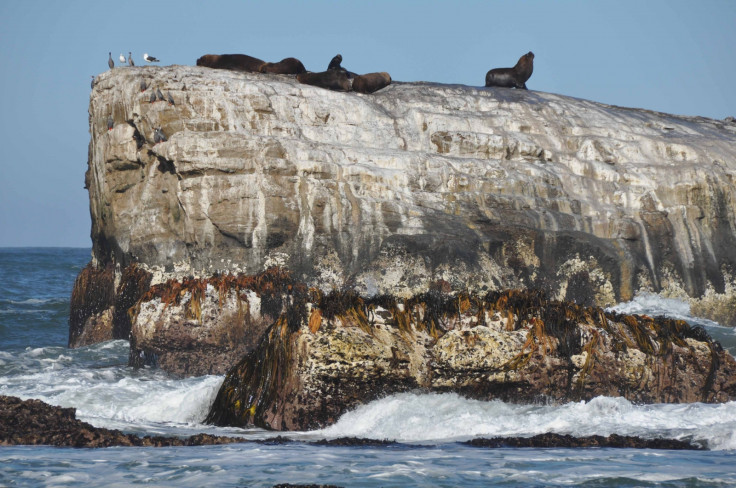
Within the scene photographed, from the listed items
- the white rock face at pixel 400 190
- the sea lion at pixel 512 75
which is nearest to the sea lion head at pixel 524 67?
the sea lion at pixel 512 75

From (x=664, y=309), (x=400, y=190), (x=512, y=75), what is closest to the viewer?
(x=400, y=190)

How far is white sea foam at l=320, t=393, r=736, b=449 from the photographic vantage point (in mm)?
8656

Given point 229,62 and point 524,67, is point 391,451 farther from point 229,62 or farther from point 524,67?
point 524,67

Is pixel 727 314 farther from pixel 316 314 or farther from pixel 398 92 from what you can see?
pixel 316 314

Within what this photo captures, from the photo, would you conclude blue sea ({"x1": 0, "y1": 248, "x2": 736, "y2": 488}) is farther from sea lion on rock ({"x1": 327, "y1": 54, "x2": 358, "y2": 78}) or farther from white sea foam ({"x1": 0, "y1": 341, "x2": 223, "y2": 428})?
sea lion on rock ({"x1": 327, "y1": 54, "x2": 358, "y2": 78})

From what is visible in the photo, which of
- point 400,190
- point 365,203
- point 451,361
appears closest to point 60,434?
point 451,361

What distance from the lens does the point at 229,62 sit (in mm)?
21531

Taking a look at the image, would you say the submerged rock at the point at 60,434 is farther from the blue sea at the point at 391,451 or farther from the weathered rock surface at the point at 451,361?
the weathered rock surface at the point at 451,361

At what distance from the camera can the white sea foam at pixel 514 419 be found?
8656 millimetres


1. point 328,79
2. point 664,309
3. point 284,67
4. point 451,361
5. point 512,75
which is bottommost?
point 451,361

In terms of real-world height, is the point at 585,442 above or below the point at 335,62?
below

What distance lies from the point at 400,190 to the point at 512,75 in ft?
26.5

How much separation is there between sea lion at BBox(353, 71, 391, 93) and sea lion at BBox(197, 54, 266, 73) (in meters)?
2.51

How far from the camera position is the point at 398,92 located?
20.7 metres
